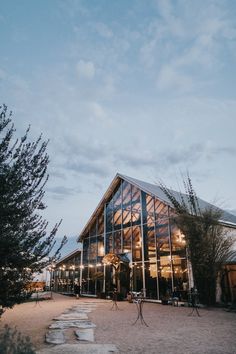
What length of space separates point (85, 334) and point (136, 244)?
426 inches

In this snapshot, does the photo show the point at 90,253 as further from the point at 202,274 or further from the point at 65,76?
the point at 65,76

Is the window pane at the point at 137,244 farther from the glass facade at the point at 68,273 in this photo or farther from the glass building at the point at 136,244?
the glass facade at the point at 68,273

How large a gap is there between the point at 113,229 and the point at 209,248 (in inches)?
336

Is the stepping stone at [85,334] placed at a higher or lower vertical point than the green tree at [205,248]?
lower

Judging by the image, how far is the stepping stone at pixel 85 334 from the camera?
5.84 meters

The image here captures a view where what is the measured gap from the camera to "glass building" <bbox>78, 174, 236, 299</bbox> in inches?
560

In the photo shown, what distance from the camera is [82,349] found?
16.3 ft

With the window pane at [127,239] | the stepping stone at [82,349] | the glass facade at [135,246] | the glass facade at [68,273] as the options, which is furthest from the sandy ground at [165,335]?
the glass facade at [68,273]

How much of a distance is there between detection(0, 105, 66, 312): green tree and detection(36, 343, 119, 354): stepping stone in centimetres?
142

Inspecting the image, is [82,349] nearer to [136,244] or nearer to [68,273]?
[136,244]

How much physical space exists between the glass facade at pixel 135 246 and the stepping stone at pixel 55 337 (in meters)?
8.59

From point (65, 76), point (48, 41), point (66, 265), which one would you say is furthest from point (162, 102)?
point (66, 265)

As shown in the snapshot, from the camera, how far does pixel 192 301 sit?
40.3 ft

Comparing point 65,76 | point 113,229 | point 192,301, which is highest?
point 65,76
